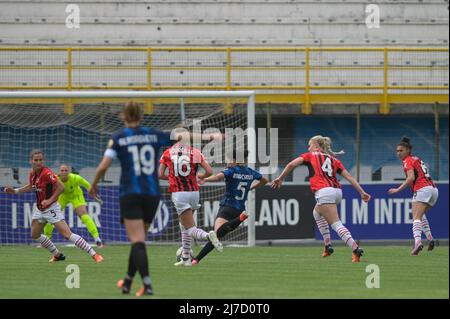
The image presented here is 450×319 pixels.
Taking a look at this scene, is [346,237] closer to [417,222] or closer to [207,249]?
[207,249]

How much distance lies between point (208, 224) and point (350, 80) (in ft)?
22.5

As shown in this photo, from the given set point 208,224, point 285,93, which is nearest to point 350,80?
point 285,93

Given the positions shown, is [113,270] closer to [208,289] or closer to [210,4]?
[208,289]

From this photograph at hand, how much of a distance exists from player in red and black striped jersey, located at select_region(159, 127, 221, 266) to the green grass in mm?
454

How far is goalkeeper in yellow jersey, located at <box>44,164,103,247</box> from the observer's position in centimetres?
2066

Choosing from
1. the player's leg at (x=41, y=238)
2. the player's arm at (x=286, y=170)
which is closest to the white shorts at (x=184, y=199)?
the player's arm at (x=286, y=170)

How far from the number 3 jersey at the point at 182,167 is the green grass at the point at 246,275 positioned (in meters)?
1.17

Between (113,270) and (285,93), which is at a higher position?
(285,93)

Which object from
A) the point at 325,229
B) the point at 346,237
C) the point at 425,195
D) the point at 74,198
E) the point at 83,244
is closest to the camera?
the point at 346,237

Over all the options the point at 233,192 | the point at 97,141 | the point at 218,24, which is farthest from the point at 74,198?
the point at 218,24

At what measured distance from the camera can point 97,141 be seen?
79.4 ft

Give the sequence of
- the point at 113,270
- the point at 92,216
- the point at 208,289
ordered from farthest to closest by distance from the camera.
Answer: the point at 92,216 < the point at 113,270 < the point at 208,289

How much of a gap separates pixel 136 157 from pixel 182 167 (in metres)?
4.91

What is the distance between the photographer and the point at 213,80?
27625 millimetres
